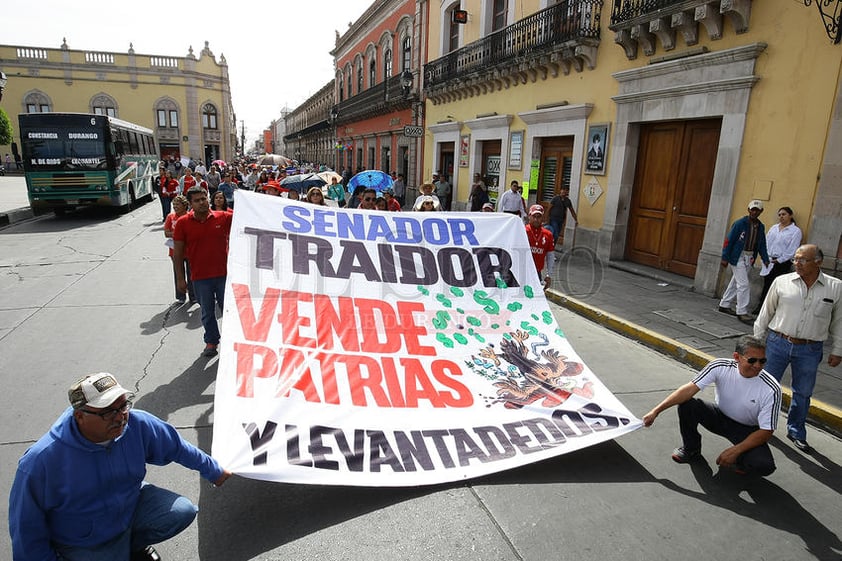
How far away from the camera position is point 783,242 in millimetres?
7488

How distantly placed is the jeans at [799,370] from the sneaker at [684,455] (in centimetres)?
110

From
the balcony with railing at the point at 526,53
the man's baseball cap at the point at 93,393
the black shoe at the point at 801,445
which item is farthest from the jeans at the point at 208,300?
the balcony with railing at the point at 526,53

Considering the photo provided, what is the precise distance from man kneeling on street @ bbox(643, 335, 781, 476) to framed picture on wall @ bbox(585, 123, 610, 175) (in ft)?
27.9

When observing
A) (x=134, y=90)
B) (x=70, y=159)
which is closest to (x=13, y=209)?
(x=70, y=159)

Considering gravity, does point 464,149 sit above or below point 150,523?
above

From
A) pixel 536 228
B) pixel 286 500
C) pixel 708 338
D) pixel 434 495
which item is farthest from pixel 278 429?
pixel 708 338

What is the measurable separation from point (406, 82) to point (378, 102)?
4.29 meters

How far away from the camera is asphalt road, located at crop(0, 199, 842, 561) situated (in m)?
2.96

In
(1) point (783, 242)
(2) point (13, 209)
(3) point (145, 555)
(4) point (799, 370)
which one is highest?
(1) point (783, 242)

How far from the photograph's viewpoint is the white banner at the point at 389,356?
3.41 meters

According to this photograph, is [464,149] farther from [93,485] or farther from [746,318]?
[93,485]

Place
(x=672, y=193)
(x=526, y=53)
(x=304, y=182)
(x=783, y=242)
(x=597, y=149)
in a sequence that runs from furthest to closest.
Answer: (x=304, y=182) → (x=526, y=53) → (x=597, y=149) → (x=672, y=193) → (x=783, y=242)

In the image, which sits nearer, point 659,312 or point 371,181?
point 659,312

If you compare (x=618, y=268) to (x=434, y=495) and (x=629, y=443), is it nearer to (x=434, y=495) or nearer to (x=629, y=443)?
(x=629, y=443)
